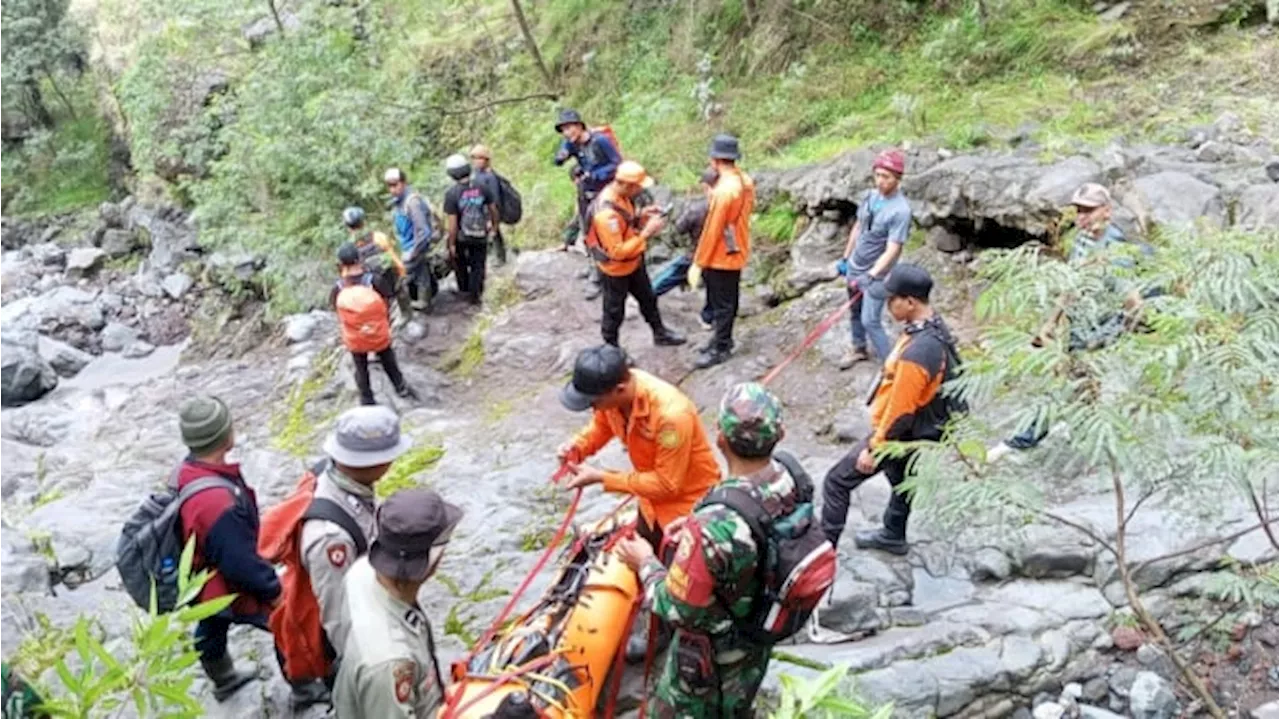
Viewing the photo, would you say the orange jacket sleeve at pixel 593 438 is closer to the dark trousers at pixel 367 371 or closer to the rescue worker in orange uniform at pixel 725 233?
the rescue worker in orange uniform at pixel 725 233

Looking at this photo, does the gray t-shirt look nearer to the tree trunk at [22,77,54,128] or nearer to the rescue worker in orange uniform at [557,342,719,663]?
the rescue worker in orange uniform at [557,342,719,663]

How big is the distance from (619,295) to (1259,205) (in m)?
4.76

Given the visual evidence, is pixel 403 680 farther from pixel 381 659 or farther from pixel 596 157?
pixel 596 157

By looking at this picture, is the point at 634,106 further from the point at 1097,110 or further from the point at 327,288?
the point at 1097,110

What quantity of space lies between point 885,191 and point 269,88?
32.1 ft

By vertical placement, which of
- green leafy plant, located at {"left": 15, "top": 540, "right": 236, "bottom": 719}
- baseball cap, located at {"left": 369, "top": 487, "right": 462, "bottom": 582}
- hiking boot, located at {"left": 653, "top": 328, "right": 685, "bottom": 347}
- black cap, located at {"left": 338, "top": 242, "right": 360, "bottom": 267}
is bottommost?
hiking boot, located at {"left": 653, "top": 328, "right": 685, "bottom": 347}

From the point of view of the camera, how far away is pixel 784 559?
324cm

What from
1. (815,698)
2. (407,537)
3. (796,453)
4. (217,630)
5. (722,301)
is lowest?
(796,453)

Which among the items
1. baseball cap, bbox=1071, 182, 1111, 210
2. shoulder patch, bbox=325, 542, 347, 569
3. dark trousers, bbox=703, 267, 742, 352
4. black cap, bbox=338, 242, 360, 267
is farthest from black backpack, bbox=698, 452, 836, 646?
black cap, bbox=338, 242, 360, 267

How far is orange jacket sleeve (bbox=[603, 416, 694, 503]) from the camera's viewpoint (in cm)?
426

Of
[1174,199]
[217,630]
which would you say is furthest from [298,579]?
[1174,199]

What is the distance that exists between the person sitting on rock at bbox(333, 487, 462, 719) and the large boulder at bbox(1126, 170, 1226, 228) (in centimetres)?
614

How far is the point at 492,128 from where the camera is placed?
53.5ft

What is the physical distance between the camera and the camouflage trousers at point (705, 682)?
349cm
